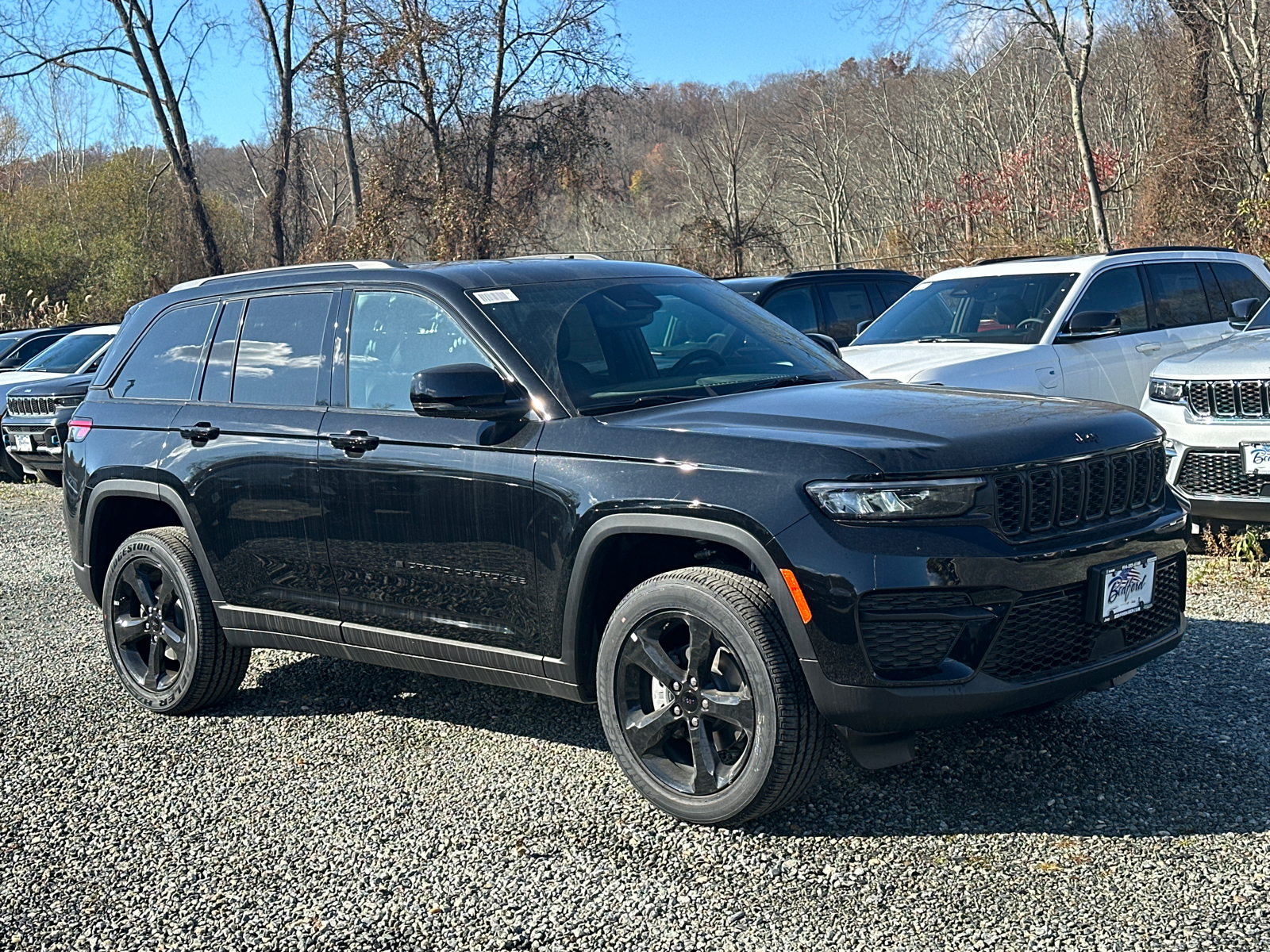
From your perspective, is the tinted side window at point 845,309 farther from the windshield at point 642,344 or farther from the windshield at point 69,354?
the windshield at point 69,354

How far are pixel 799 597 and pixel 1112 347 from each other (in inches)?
260

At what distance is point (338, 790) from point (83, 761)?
1247 mm

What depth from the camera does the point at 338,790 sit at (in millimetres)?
4641

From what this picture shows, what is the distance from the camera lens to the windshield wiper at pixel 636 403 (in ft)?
14.4

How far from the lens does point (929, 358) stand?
9.13m

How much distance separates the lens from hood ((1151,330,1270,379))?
7266 millimetres

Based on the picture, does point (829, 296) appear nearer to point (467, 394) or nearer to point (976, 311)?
point (976, 311)

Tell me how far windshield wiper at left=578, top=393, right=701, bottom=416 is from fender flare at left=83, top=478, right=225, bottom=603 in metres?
2.08

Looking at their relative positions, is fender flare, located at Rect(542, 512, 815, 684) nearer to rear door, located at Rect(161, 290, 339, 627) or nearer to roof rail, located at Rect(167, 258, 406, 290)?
rear door, located at Rect(161, 290, 339, 627)

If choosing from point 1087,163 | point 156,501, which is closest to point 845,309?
point 156,501

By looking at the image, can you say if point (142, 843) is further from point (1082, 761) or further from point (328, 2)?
point (328, 2)

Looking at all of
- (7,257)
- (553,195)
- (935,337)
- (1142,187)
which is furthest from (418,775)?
(7,257)

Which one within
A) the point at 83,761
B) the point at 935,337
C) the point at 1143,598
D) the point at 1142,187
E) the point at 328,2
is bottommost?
the point at 83,761

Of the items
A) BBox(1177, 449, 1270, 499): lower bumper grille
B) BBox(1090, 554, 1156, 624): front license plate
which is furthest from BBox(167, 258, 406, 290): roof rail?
BBox(1177, 449, 1270, 499): lower bumper grille
